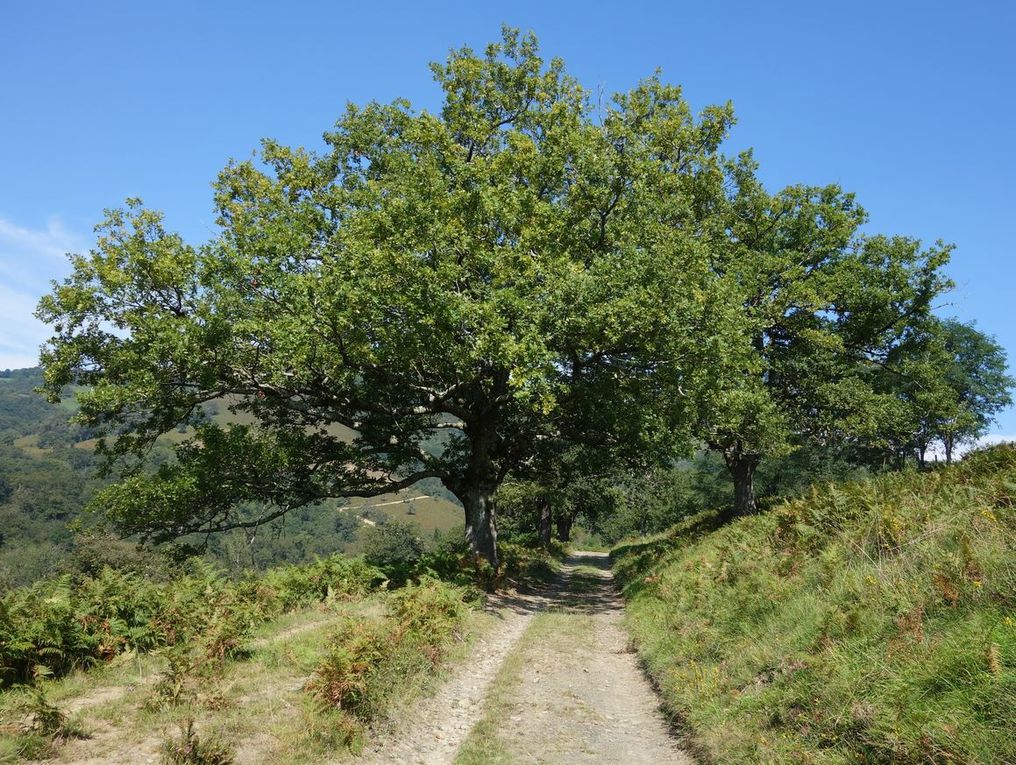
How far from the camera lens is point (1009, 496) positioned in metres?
8.43

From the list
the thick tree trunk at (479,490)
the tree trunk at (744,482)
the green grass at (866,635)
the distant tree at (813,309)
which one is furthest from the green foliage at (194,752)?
the tree trunk at (744,482)

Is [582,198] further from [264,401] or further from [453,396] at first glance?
[264,401]

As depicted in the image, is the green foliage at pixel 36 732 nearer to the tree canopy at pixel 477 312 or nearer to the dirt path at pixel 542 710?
the dirt path at pixel 542 710

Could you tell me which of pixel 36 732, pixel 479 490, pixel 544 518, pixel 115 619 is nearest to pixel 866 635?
pixel 36 732

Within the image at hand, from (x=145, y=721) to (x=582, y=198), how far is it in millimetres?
17377

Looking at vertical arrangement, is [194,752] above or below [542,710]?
above

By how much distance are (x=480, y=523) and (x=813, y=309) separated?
1536 centimetres

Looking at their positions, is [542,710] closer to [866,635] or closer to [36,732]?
→ [866,635]

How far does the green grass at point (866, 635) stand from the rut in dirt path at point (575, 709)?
47 centimetres

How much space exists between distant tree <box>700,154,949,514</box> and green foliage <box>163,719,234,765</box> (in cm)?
1891

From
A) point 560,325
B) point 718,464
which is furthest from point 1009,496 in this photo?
point 718,464

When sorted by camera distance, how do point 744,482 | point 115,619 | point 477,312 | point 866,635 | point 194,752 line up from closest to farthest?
point 194,752 → point 866,635 → point 115,619 → point 477,312 → point 744,482

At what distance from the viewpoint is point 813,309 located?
2361 centimetres

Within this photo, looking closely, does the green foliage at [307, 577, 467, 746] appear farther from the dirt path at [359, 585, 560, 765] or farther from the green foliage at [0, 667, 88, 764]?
the green foliage at [0, 667, 88, 764]
